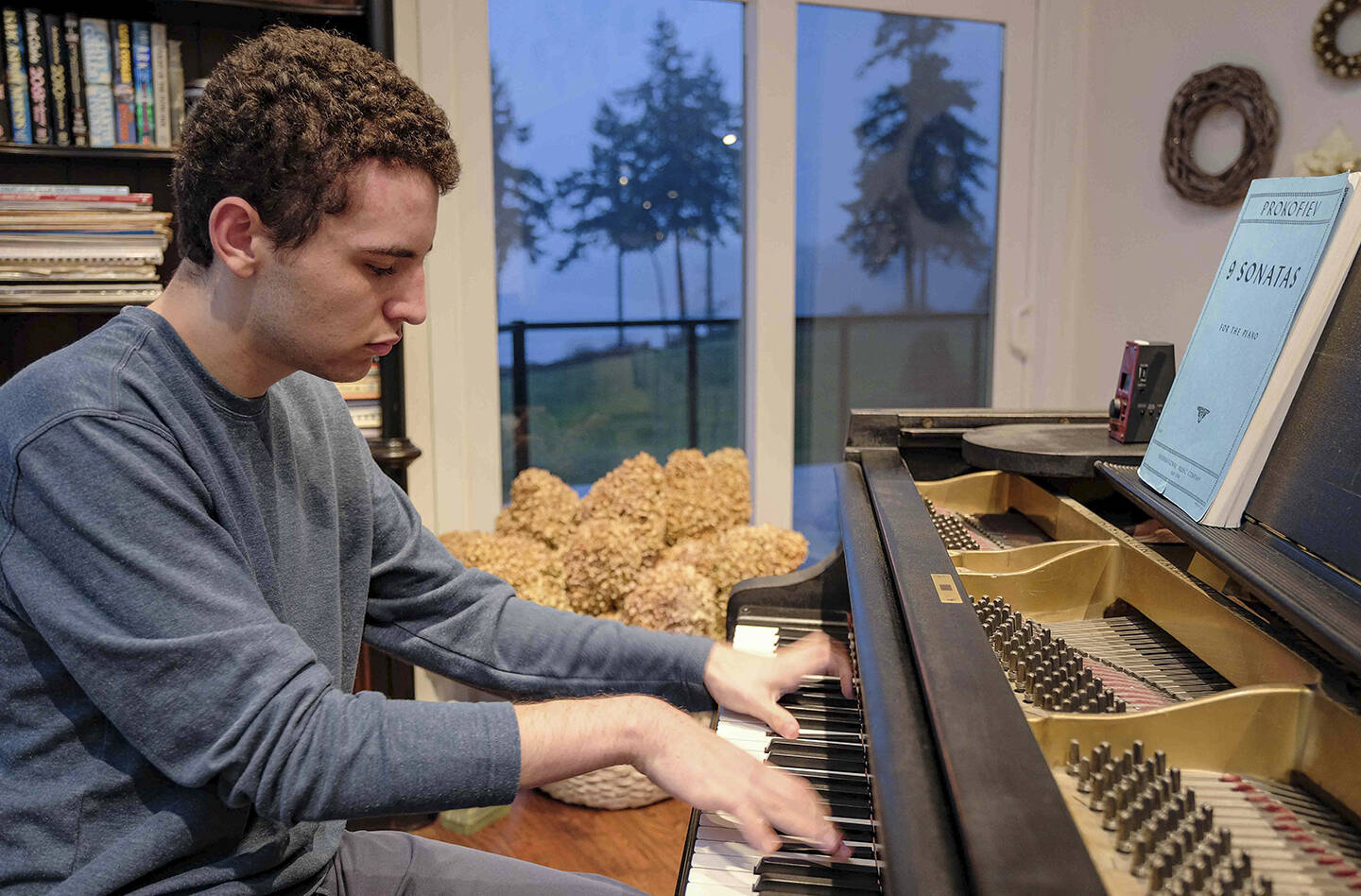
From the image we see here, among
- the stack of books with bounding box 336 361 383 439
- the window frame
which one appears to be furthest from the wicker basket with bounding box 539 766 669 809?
the stack of books with bounding box 336 361 383 439

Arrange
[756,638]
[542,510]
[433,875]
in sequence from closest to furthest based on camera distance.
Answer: [433,875] → [756,638] → [542,510]

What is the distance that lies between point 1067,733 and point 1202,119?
282cm

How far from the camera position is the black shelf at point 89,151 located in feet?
7.41

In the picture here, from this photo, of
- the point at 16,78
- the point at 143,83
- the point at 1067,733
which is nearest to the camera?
the point at 1067,733

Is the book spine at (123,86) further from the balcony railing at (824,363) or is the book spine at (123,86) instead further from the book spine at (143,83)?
the balcony railing at (824,363)

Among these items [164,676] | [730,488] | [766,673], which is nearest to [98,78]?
[730,488]

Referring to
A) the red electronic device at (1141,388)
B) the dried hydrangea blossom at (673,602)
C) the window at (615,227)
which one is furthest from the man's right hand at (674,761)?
the window at (615,227)

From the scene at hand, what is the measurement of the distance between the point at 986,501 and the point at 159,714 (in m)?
1.27

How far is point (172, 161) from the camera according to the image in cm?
246

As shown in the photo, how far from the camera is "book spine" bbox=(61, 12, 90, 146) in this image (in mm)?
2254

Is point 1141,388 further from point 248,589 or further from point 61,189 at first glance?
point 61,189

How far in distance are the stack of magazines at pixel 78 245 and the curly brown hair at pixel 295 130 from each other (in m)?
1.46

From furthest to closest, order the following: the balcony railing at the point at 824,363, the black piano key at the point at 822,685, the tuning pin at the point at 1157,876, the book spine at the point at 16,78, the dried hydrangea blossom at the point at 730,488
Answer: the balcony railing at the point at 824,363 → the dried hydrangea blossom at the point at 730,488 → the book spine at the point at 16,78 → the black piano key at the point at 822,685 → the tuning pin at the point at 1157,876

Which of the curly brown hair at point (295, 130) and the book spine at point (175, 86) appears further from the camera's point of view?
the book spine at point (175, 86)
